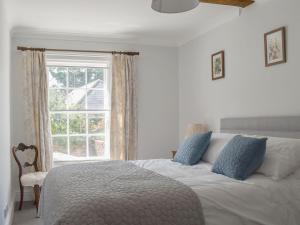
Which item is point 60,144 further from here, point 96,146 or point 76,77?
point 76,77

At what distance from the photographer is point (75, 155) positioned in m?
5.16

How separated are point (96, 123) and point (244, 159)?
3.13m

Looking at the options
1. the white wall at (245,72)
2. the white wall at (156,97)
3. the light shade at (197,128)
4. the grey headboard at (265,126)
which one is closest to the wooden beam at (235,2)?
the white wall at (245,72)

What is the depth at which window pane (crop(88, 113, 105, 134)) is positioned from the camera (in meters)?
5.25

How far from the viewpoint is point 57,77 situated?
508 centimetres

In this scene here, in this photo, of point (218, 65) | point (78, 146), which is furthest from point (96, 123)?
point (218, 65)

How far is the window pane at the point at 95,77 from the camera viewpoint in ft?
17.1

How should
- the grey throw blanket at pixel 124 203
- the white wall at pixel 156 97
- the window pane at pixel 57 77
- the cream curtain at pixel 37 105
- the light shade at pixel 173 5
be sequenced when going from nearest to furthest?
the grey throw blanket at pixel 124 203 → the light shade at pixel 173 5 → the cream curtain at pixel 37 105 → the window pane at pixel 57 77 → the white wall at pixel 156 97

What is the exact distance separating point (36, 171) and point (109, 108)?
4.80ft

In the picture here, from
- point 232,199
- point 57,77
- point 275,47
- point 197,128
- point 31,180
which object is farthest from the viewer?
point 57,77

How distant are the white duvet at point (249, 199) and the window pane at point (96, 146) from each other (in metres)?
2.86

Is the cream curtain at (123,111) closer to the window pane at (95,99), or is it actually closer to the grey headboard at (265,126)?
the window pane at (95,99)

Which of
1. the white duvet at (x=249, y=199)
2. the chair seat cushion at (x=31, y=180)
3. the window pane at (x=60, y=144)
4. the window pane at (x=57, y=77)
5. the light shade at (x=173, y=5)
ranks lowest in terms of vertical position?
the chair seat cushion at (x=31, y=180)

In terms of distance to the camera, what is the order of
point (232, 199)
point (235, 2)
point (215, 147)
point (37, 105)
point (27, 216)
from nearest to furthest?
point (232, 199) < point (215, 147) < point (235, 2) < point (27, 216) < point (37, 105)
